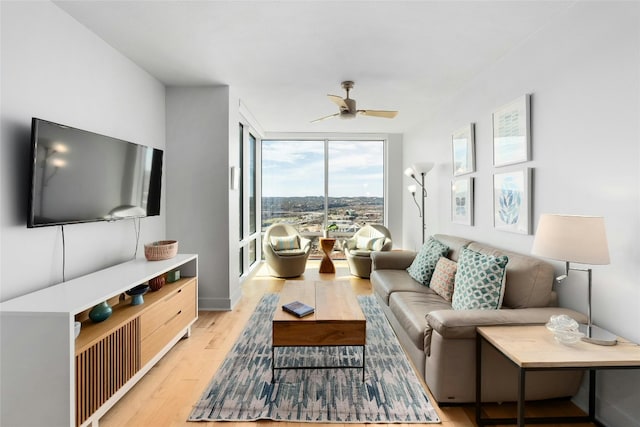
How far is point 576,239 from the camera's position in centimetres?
163

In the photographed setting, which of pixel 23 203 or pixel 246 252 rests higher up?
pixel 23 203

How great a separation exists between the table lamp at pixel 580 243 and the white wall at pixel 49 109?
3.06 meters

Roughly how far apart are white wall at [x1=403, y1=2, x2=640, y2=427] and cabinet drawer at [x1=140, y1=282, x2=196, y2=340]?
2.90 metres

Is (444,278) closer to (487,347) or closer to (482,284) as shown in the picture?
(482,284)

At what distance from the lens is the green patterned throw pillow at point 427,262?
10.5ft

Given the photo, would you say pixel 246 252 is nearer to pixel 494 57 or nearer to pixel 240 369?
pixel 240 369

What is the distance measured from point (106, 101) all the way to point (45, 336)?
1.95m

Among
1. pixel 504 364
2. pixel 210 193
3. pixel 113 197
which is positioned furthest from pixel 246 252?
pixel 504 364

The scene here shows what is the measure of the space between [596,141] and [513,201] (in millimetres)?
801

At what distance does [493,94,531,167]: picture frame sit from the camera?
2426 millimetres

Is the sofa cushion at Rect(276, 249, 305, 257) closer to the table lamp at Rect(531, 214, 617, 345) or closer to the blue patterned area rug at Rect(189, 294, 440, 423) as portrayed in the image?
the blue patterned area rug at Rect(189, 294, 440, 423)

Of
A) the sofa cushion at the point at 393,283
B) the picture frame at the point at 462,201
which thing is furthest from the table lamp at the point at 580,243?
the picture frame at the point at 462,201

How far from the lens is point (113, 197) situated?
8.31ft

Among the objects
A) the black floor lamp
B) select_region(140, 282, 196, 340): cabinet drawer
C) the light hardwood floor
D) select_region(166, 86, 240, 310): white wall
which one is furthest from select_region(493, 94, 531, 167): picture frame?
select_region(140, 282, 196, 340): cabinet drawer
